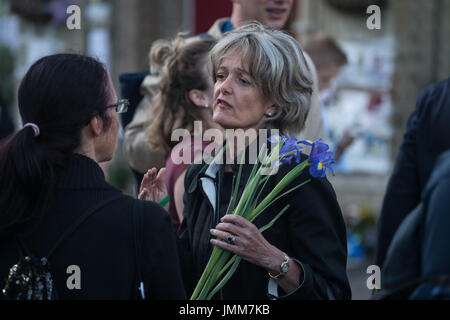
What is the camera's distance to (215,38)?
3549 mm

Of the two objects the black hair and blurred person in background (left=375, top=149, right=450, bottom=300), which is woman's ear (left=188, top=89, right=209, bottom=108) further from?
blurred person in background (left=375, top=149, right=450, bottom=300)

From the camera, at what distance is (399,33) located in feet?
28.7

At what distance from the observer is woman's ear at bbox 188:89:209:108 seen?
133 inches

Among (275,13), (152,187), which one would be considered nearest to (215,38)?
(275,13)

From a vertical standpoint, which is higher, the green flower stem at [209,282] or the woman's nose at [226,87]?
the woman's nose at [226,87]

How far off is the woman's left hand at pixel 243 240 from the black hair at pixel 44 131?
53 centimetres

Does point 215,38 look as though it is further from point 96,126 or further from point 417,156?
point 96,126

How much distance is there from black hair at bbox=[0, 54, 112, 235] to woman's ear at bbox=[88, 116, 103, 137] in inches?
0.7

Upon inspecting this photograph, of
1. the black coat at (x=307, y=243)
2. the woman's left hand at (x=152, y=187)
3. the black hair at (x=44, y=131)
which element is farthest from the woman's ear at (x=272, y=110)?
the black hair at (x=44, y=131)

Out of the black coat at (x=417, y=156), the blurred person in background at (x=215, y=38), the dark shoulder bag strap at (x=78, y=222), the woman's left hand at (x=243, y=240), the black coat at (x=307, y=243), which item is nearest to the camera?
the dark shoulder bag strap at (x=78, y=222)

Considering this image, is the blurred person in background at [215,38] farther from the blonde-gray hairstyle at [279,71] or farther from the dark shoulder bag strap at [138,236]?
the dark shoulder bag strap at [138,236]

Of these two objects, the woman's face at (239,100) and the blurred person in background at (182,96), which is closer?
the woman's face at (239,100)

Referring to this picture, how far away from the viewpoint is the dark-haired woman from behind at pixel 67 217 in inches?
80.4
